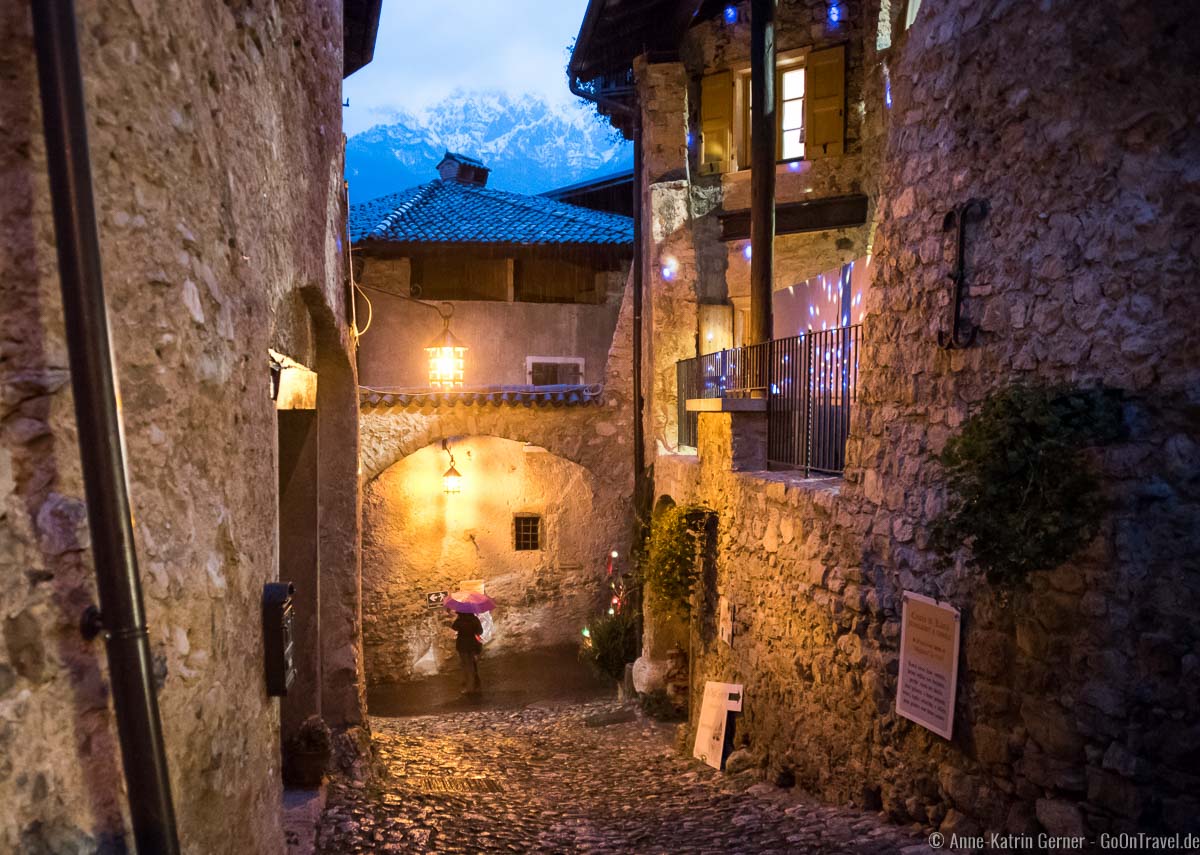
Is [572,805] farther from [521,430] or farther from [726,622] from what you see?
[521,430]

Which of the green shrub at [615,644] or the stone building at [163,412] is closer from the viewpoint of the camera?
the stone building at [163,412]

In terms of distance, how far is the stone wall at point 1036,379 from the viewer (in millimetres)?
3701

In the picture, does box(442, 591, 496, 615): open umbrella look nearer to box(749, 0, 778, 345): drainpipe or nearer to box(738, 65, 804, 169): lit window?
box(749, 0, 778, 345): drainpipe

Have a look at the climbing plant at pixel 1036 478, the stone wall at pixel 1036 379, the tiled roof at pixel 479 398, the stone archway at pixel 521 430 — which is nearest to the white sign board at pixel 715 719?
the stone wall at pixel 1036 379

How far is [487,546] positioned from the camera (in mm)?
15156

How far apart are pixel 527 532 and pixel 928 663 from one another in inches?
428

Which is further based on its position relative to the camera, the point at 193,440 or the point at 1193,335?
the point at 1193,335

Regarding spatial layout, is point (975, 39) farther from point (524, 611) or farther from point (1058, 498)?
point (524, 611)

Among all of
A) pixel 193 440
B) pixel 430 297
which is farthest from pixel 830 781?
pixel 430 297

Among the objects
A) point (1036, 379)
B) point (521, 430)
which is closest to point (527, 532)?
point (521, 430)

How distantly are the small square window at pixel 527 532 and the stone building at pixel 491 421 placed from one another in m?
0.03

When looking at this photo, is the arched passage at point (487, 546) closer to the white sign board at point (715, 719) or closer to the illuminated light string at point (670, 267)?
the illuminated light string at point (670, 267)

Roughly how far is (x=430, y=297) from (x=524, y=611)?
18.9ft

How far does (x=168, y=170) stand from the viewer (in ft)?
7.73
